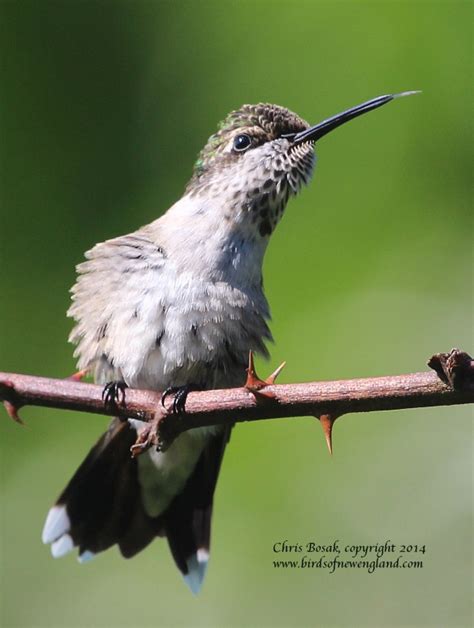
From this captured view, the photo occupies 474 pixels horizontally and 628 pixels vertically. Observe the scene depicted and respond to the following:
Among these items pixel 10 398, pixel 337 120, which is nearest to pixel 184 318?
pixel 337 120

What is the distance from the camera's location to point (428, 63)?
5223 millimetres

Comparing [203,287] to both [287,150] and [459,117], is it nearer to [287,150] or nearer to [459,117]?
[287,150]

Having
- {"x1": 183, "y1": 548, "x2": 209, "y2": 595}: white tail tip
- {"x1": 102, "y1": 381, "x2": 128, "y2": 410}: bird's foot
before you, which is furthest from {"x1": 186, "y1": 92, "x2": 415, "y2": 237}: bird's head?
{"x1": 183, "y1": 548, "x2": 209, "y2": 595}: white tail tip

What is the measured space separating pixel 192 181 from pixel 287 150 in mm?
606

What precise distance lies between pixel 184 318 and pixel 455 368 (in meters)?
2.10

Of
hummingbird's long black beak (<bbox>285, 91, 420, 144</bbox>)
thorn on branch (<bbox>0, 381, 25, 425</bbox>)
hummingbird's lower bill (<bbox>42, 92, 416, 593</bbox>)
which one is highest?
hummingbird's long black beak (<bbox>285, 91, 420, 144</bbox>)

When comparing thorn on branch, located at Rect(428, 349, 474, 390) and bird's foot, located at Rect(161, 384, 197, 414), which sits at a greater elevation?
bird's foot, located at Rect(161, 384, 197, 414)

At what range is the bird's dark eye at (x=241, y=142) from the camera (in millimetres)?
4977

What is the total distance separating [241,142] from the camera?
4.99 m

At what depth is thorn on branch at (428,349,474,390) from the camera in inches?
89.7

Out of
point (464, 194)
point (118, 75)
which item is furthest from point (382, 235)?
point (118, 75)

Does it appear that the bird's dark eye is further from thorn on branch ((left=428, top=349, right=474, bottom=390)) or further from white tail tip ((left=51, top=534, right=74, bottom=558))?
thorn on branch ((left=428, top=349, right=474, bottom=390))

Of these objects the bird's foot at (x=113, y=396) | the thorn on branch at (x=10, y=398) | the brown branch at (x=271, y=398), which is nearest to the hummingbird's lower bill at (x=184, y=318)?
the bird's foot at (x=113, y=396)

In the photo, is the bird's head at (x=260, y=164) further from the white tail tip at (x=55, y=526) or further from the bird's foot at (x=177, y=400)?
the white tail tip at (x=55, y=526)
